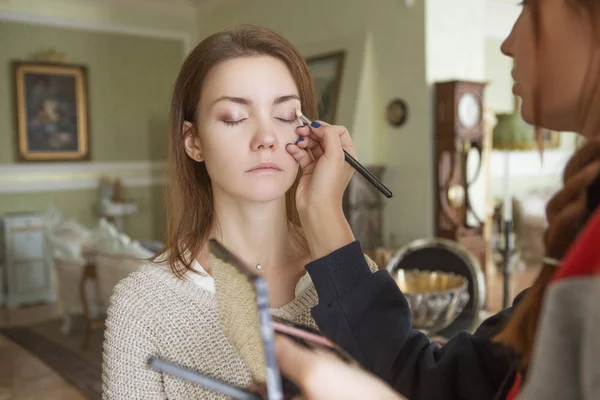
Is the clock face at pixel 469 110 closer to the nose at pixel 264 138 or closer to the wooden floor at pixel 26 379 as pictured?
the wooden floor at pixel 26 379

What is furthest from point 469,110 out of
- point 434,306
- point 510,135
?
point 434,306

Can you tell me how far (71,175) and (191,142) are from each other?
5.75 metres

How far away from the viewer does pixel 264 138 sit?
983 mm

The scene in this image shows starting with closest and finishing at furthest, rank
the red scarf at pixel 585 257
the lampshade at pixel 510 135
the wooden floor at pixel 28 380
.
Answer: the red scarf at pixel 585 257, the wooden floor at pixel 28 380, the lampshade at pixel 510 135

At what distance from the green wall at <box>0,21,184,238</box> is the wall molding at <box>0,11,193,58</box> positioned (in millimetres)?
45

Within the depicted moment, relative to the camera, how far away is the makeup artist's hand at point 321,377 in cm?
47

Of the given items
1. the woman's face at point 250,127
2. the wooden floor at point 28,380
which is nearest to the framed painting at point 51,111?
the wooden floor at point 28,380

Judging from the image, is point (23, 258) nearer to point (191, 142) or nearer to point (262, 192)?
point (191, 142)

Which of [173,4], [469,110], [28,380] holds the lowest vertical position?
[28,380]

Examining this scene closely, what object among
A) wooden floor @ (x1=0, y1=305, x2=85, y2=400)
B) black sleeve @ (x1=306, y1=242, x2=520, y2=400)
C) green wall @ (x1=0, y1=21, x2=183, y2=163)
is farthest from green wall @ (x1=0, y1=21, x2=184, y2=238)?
black sleeve @ (x1=306, y1=242, x2=520, y2=400)

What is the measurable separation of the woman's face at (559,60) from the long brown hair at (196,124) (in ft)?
1.92

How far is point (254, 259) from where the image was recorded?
3.59 ft

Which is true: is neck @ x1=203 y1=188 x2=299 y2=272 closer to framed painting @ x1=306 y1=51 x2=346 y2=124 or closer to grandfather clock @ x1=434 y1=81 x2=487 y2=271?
grandfather clock @ x1=434 y1=81 x2=487 y2=271

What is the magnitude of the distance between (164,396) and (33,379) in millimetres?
3292
